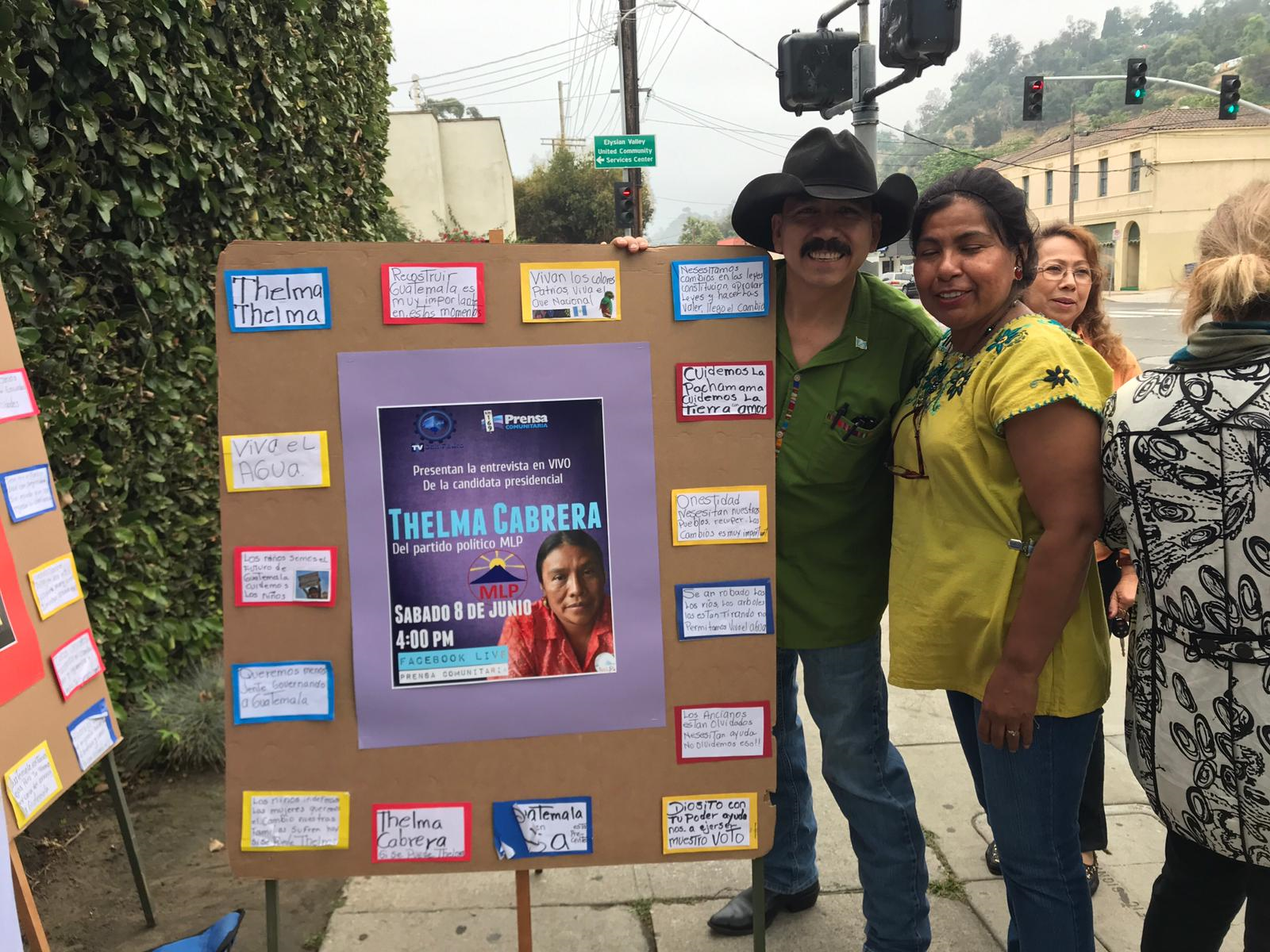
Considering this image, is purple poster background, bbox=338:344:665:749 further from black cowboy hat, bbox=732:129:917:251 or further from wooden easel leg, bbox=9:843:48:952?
wooden easel leg, bbox=9:843:48:952

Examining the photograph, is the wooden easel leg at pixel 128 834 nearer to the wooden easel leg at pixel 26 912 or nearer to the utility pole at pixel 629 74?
the wooden easel leg at pixel 26 912

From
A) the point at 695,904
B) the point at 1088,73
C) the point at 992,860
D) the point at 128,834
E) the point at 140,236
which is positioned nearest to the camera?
the point at 128,834

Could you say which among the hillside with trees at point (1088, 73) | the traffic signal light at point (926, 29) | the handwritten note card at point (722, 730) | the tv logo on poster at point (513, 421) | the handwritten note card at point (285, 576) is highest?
the hillside with trees at point (1088, 73)

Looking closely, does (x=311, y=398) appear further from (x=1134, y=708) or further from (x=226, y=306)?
(x=1134, y=708)

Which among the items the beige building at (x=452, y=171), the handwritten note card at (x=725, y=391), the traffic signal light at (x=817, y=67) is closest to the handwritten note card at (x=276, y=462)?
the handwritten note card at (x=725, y=391)

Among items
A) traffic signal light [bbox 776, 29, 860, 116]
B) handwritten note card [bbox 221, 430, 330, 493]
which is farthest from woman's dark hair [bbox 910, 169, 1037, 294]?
traffic signal light [bbox 776, 29, 860, 116]

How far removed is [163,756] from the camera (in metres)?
3.35

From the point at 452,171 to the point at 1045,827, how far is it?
28334 mm

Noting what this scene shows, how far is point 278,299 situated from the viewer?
1.68 metres

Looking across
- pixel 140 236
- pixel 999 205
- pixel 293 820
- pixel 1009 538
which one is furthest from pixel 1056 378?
pixel 140 236

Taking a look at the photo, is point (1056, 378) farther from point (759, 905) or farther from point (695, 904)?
point (695, 904)

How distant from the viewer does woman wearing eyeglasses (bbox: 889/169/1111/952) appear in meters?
1.62

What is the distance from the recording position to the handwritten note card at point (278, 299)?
5.51 feet

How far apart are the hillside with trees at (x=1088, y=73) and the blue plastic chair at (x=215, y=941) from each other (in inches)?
2555
